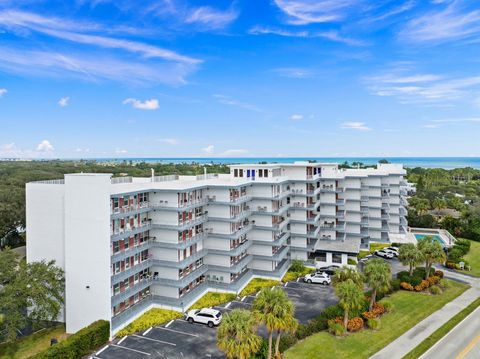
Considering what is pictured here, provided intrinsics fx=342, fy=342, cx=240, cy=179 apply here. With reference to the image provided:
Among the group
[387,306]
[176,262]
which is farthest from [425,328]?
[176,262]

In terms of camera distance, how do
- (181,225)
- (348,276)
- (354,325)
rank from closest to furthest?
(354,325), (348,276), (181,225)

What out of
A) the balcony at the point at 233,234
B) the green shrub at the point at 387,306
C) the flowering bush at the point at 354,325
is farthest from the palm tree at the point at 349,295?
the balcony at the point at 233,234

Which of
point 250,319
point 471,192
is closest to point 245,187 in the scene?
point 250,319

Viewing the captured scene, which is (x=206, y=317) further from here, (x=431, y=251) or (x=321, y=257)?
(x=431, y=251)

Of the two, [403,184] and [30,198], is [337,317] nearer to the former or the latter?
[30,198]

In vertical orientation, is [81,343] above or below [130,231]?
below
